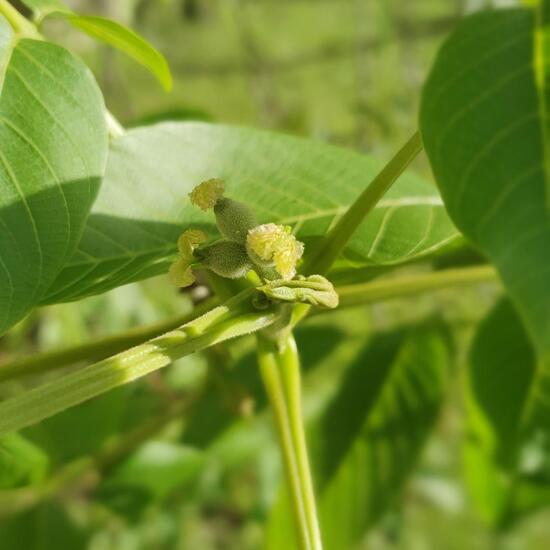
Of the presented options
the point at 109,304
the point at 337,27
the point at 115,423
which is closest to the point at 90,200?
the point at 115,423

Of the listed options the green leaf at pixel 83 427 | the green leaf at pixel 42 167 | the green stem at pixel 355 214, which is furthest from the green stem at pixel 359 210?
the green leaf at pixel 83 427

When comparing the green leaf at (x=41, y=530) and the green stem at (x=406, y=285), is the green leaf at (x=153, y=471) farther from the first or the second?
the green stem at (x=406, y=285)

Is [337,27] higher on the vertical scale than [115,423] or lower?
higher

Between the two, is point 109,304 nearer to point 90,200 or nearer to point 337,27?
point 90,200

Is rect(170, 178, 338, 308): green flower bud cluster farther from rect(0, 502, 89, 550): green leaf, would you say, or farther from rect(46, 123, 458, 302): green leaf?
rect(0, 502, 89, 550): green leaf

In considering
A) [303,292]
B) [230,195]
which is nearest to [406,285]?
[230,195]

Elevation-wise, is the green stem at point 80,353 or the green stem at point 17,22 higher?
the green stem at point 17,22
